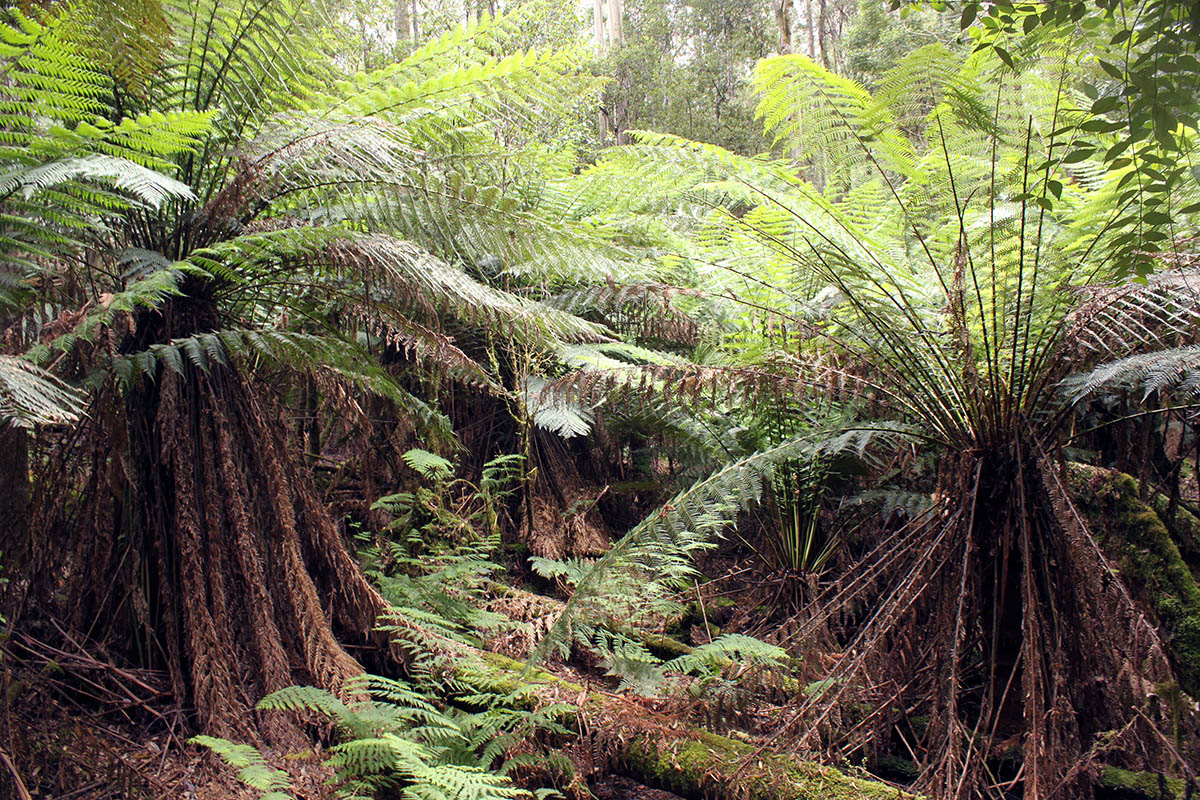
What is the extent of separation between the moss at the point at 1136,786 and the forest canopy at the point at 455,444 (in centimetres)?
1

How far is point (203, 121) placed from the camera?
182cm

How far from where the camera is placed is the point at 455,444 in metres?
2.96

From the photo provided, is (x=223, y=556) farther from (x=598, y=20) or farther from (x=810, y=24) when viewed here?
(x=810, y=24)

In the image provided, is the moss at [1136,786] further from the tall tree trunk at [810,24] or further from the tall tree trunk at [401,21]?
the tall tree trunk at [810,24]

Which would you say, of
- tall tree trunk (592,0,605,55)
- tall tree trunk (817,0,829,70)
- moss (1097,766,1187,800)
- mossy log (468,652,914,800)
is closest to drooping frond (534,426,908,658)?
mossy log (468,652,914,800)

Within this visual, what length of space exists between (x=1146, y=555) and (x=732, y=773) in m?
1.47

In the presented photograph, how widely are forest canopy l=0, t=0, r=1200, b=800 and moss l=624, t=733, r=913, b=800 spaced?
0.01 meters

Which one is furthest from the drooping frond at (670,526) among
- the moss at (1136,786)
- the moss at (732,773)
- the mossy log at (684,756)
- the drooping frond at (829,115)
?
the moss at (1136,786)

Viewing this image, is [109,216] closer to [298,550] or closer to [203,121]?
[203,121]

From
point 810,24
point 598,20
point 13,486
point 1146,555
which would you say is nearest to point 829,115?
point 1146,555

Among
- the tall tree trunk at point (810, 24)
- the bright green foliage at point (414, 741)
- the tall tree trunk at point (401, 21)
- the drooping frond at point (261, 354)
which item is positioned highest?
the tall tree trunk at point (810, 24)

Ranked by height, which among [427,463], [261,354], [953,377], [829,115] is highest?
[829,115]

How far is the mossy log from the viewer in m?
2.06

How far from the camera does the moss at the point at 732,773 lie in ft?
6.70
